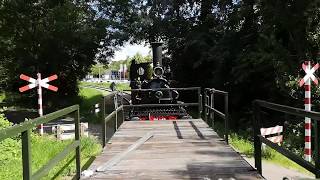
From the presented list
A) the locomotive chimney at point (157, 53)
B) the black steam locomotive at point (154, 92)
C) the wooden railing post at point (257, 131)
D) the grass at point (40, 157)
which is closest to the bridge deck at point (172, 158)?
the wooden railing post at point (257, 131)

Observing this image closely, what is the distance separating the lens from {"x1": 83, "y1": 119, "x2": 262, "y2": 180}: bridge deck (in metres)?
6.43

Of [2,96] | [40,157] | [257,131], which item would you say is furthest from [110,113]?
[2,96]

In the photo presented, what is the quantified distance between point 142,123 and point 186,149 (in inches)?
181

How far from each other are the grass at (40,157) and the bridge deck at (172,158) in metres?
0.85

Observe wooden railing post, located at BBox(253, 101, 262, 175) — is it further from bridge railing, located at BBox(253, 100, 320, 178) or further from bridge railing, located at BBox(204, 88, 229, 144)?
bridge railing, located at BBox(204, 88, 229, 144)

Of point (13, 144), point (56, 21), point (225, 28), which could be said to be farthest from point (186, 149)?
point (56, 21)

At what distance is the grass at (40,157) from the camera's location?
8.18 metres

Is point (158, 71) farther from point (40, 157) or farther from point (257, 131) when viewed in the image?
point (257, 131)

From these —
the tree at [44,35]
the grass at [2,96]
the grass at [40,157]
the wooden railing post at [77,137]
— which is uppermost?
the tree at [44,35]

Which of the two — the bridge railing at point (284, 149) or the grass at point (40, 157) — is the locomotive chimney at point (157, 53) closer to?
the grass at point (40, 157)

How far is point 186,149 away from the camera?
840 centimetres

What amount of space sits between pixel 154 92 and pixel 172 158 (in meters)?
7.93

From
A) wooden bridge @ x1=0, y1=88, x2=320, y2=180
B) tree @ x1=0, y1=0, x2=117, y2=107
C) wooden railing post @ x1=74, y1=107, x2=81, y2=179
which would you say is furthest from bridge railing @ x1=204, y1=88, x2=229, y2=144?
tree @ x1=0, y1=0, x2=117, y2=107

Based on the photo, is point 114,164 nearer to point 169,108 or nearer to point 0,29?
point 169,108
